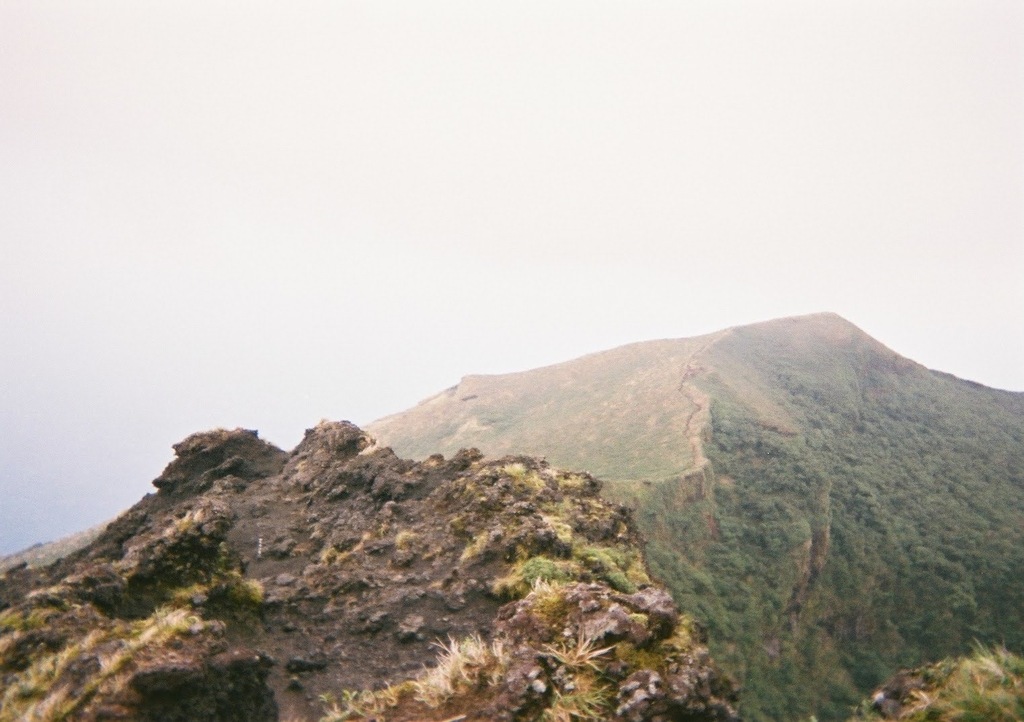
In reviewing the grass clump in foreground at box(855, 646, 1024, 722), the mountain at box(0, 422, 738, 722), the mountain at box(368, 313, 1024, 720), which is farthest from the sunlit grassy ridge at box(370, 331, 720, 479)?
the grass clump in foreground at box(855, 646, 1024, 722)

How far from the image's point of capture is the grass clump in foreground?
331 cm

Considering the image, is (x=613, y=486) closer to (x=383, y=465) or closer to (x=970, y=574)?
(x=383, y=465)

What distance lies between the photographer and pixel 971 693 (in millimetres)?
3467

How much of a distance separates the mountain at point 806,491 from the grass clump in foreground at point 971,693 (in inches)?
1014

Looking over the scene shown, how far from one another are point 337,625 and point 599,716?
5.55m

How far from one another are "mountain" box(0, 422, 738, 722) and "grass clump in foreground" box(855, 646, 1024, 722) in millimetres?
1687

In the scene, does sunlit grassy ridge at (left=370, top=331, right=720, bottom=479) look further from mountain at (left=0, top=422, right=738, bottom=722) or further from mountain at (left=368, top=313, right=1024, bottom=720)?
mountain at (left=0, top=422, right=738, bottom=722)

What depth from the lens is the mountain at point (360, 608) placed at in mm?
5059

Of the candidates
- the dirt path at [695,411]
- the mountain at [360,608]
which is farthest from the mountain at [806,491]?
the mountain at [360,608]

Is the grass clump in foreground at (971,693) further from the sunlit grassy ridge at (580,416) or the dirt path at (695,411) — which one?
the dirt path at (695,411)

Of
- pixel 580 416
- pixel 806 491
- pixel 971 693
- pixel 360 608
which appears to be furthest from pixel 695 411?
pixel 971 693

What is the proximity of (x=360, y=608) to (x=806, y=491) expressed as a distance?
39885 millimetres

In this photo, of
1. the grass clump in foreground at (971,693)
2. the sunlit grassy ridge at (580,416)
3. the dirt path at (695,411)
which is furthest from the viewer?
the sunlit grassy ridge at (580,416)

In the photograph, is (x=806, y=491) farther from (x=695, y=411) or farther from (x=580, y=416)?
(x=580, y=416)
